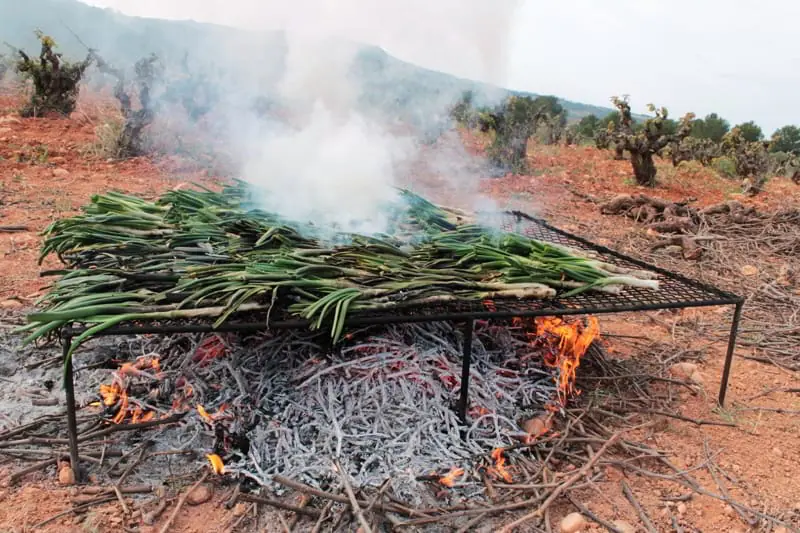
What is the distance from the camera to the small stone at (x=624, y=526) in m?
2.39

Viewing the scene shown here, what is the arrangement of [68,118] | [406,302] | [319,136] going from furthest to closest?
[68,118] → [319,136] → [406,302]

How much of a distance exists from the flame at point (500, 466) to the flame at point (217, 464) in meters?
1.31

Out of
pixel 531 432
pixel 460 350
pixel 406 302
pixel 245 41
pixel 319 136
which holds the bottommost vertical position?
pixel 531 432

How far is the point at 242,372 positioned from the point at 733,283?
5.13m

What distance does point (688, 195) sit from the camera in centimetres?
1013

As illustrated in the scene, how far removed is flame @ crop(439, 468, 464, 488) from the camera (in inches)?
103

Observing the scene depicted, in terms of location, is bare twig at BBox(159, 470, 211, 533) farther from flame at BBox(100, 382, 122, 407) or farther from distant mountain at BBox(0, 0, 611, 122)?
distant mountain at BBox(0, 0, 611, 122)

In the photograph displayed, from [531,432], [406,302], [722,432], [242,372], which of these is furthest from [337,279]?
[722,432]

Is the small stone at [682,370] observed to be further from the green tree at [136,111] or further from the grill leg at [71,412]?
the green tree at [136,111]

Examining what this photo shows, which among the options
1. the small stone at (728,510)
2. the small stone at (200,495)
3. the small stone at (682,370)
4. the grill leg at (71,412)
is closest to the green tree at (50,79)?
the grill leg at (71,412)

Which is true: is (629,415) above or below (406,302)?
below

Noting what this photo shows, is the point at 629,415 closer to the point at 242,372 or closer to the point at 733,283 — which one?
the point at 242,372

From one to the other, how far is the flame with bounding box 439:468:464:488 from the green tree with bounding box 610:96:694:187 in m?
9.04

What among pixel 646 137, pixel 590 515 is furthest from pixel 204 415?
pixel 646 137
